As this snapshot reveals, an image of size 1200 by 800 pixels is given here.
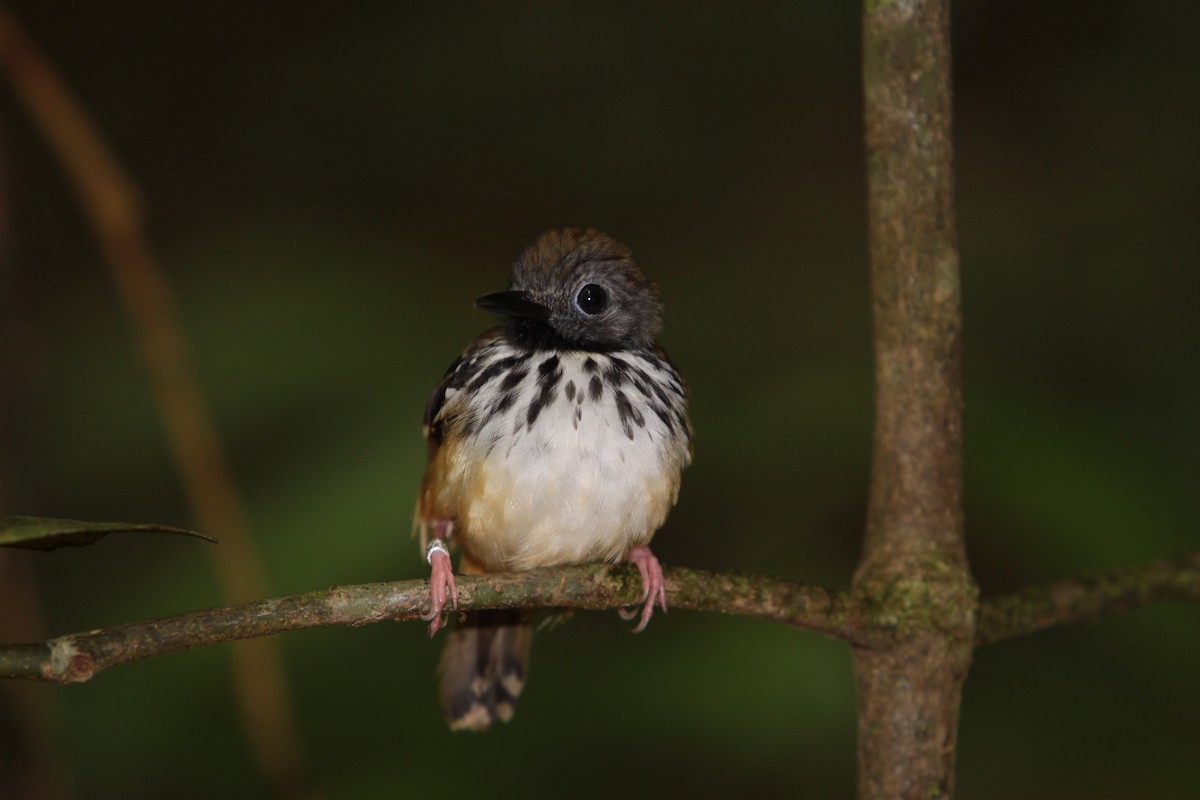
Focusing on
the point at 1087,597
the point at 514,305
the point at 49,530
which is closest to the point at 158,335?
the point at 514,305

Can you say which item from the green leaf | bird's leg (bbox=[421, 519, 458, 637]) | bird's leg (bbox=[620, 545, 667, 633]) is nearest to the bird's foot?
bird's leg (bbox=[421, 519, 458, 637])

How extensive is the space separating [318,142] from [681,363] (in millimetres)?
2381

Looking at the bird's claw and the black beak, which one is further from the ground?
the black beak

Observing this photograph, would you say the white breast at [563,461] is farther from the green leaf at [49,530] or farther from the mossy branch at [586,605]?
the green leaf at [49,530]

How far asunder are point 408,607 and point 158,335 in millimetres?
1319

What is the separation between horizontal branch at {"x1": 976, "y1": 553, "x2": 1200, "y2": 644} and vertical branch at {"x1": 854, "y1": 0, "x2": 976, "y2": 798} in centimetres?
8

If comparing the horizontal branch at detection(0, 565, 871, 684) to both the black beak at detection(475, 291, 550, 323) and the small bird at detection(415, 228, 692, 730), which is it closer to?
the small bird at detection(415, 228, 692, 730)

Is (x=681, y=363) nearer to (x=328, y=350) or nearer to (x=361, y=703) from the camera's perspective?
(x=328, y=350)

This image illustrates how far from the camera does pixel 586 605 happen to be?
2.27m

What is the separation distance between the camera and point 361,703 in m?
3.85

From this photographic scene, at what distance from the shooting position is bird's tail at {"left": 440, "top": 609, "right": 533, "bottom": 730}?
319cm

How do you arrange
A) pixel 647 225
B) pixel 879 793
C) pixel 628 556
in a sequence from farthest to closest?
pixel 647 225
pixel 628 556
pixel 879 793

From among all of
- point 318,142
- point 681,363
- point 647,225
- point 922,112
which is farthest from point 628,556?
point 318,142

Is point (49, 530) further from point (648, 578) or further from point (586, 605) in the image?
point (648, 578)
